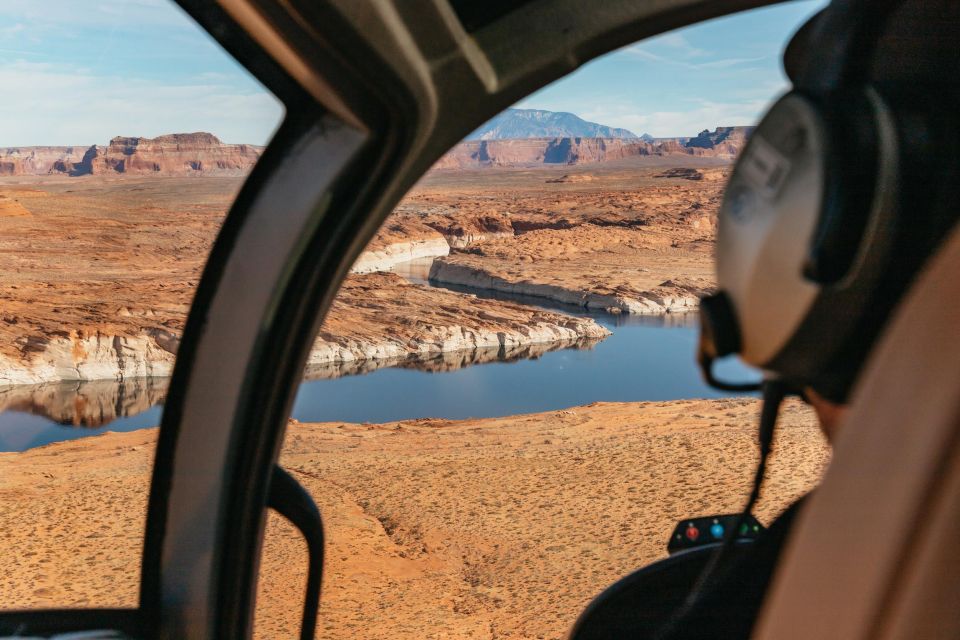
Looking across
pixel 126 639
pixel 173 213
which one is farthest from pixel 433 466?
pixel 173 213

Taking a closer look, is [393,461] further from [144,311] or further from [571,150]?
[571,150]

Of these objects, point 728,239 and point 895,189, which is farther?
point 728,239

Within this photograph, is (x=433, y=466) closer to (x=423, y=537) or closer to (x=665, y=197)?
(x=423, y=537)

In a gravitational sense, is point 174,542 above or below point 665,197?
below

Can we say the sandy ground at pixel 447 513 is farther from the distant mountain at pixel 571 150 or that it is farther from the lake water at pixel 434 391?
the distant mountain at pixel 571 150

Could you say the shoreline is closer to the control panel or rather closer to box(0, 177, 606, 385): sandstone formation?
box(0, 177, 606, 385): sandstone formation

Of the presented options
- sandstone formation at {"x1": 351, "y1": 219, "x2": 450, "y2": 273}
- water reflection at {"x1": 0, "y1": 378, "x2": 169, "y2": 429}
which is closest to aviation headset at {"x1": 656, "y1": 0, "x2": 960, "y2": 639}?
water reflection at {"x1": 0, "y1": 378, "x2": 169, "y2": 429}

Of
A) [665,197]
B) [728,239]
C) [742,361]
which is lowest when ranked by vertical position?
[742,361]
